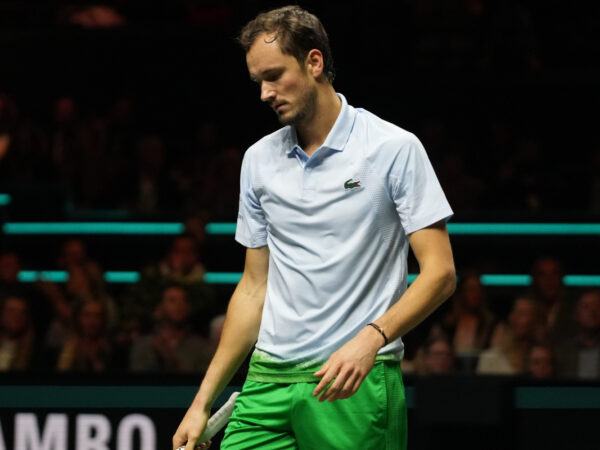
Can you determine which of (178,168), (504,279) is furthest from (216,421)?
(178,168)

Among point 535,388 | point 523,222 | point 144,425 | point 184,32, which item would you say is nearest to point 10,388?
point 144,425

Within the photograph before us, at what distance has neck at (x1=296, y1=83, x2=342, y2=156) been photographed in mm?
2709

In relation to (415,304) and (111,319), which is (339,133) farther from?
(111,319)

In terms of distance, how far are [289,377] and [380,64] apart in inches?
306

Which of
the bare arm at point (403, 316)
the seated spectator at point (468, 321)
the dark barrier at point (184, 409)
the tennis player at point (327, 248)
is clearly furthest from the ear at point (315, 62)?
the seated spectator at point (468, 321)

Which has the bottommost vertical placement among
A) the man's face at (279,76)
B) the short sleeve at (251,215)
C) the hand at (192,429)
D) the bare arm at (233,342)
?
the hand at (192,429)

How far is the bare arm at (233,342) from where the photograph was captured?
9.18ft

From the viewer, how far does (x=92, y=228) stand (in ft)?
28.7

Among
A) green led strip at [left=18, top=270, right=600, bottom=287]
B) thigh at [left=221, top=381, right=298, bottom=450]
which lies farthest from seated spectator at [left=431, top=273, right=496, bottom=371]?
thigh at [left=221, top=381, right=298, bottom=450]

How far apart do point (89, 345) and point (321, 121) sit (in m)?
3.77

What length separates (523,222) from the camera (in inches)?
325

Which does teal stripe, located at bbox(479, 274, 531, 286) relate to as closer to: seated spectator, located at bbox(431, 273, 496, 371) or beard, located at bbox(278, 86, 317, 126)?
seated spectator, located at bbox(431, 273, 496, 371)

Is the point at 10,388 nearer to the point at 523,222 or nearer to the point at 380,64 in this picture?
the point at 523,222

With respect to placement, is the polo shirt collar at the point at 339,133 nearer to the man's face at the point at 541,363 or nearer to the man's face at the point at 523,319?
the man's face at the point at 541,363
